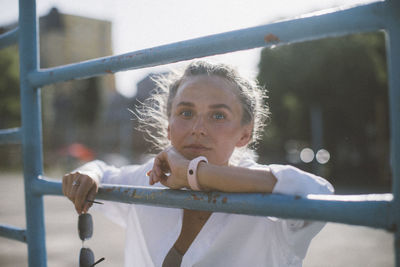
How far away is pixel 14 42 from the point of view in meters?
1.57

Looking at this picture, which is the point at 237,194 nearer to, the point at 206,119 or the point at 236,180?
the point at 236,180

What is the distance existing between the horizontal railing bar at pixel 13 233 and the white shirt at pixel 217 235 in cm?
35

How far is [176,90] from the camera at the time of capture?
1.73 meters

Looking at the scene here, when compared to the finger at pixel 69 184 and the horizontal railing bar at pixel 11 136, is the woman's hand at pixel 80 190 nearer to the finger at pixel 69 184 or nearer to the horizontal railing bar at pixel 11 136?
the finger at pixel 69 184

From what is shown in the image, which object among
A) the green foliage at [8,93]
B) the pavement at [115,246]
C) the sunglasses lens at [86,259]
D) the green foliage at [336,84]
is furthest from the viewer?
the green foliage at [8,93]

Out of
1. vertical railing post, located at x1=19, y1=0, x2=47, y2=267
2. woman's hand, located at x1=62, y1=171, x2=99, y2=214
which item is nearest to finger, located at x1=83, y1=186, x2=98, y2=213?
woman's hand, located at x1=62, y1=171, x2=99, y2=214

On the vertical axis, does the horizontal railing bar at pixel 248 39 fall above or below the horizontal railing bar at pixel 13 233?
above

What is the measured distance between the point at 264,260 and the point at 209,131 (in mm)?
522

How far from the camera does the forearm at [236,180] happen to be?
86 cm

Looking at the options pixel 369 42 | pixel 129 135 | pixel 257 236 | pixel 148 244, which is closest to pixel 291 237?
pixel 257 236

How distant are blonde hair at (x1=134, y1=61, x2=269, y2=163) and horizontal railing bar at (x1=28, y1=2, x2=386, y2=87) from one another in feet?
1.71

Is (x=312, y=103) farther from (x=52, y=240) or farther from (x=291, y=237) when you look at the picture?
(x=291, y=237)

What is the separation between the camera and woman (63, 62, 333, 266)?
3.86 ft

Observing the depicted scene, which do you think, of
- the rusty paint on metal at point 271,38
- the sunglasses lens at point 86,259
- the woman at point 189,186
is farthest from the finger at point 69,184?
the rusty paint on metal at point 271,38
